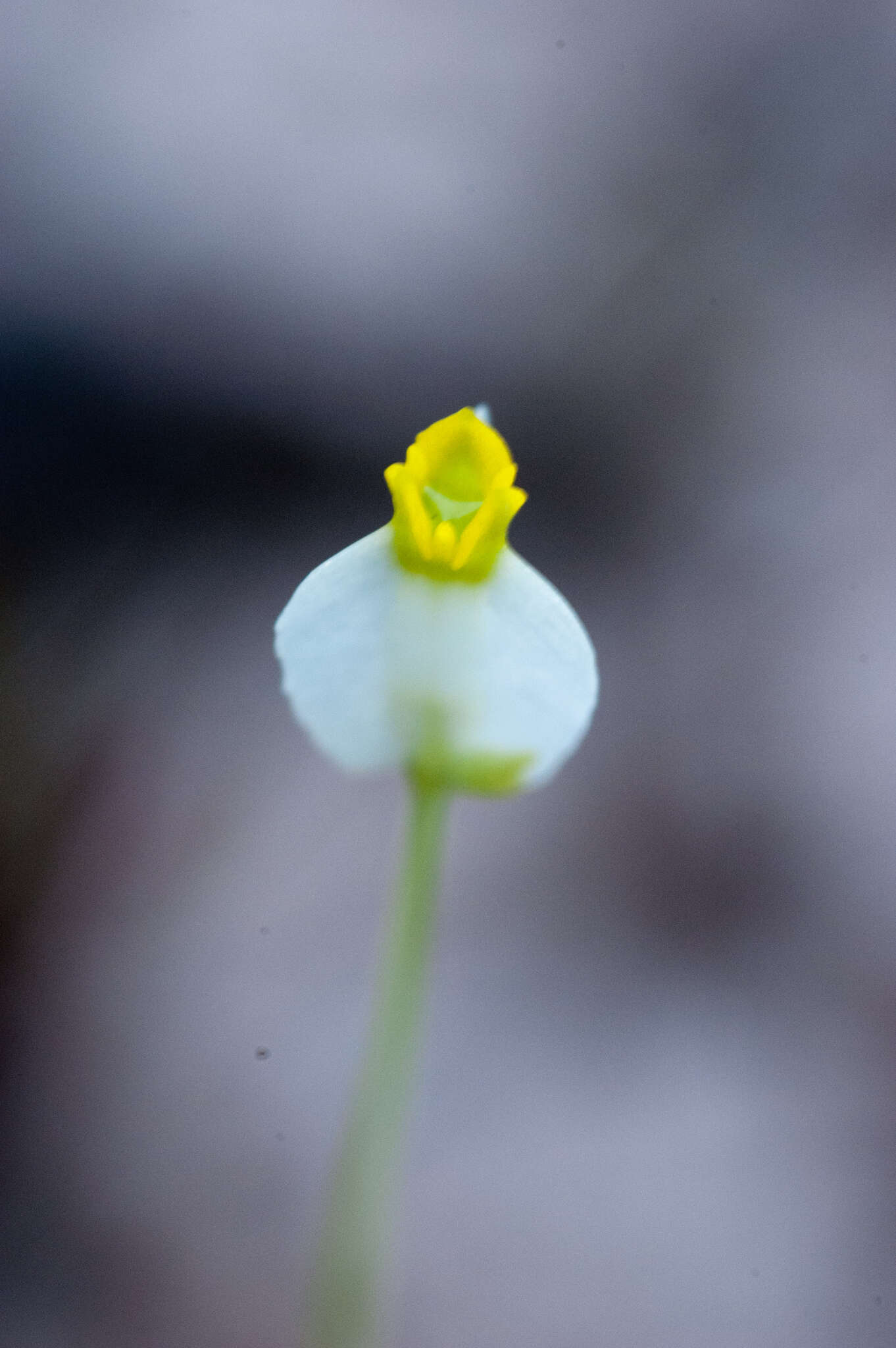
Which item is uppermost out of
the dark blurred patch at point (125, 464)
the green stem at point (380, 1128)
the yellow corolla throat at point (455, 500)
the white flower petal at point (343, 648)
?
the dark blurred patch at point (125, 464)

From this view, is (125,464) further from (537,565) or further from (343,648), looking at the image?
(343,648)

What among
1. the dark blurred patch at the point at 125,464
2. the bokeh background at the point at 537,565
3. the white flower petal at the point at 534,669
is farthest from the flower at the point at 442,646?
the dark blurred patch at the point at 125,464

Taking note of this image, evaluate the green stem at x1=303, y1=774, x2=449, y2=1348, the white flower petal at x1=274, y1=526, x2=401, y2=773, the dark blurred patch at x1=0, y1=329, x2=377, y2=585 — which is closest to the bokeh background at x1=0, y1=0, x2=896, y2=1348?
the dark blurred patch at x1=0, y1=329, x2=377, y2=585

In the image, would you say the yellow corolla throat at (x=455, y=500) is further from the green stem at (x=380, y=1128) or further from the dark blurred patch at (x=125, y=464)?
the dark blurred patch at (x=125, y=464)

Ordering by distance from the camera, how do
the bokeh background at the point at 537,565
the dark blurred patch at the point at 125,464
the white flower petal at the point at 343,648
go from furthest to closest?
1. the dark blurred patch at the point at 125,464
2. the bokeh background at the point at 537,565
3. the white flower petal at the point at 343,648

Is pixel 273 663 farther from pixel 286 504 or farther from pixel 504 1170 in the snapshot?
pixel 504 1170

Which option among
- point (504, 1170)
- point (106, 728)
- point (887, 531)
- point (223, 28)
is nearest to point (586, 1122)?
point (504, 1170)

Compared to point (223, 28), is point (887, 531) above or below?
below

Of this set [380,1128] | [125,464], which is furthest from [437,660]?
[125,464]
